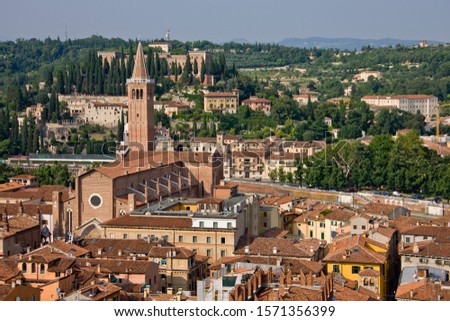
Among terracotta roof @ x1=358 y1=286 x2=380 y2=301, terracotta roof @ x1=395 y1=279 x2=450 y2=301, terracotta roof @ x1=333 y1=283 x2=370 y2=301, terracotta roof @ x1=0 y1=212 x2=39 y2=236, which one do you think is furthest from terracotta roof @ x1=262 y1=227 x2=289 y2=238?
terracotta roof @ x1=395 y1=279 x2=450 y2=301

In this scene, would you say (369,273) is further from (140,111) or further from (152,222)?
(140,111)

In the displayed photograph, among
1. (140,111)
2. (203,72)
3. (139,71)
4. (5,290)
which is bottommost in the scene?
(5,290)

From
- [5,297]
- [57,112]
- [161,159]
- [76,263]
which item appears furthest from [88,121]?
[5,297]

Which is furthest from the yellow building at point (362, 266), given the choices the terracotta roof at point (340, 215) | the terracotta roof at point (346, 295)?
the terracotta roof at point (340, 215)

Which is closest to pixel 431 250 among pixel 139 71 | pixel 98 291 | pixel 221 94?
pixel 98 291

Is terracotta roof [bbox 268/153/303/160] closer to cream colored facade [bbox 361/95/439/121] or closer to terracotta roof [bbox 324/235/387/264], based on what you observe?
terracotta roof [bbox 324/235/387/264]

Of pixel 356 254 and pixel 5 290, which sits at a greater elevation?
pixel 5 290

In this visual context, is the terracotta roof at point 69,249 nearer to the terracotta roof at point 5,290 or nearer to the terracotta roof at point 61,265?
the terracotta roof at point 61,265
